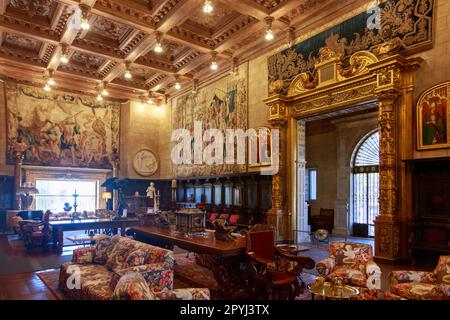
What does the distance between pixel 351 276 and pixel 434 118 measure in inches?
167

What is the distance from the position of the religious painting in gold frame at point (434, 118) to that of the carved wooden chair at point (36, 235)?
9477 millimetres

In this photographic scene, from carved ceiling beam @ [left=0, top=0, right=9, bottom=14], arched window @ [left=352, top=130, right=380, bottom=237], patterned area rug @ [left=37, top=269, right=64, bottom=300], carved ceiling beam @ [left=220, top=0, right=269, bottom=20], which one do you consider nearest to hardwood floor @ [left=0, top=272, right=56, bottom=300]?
patterned area rug @ [left=37, top=269, right=64, bottom=300]

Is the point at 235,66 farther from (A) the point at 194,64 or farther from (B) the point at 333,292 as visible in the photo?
(B) the point at 333,292

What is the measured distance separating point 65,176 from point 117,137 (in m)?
3.00

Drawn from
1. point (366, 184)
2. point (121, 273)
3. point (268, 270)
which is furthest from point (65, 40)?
point (366, 184)

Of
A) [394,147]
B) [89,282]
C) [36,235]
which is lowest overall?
[36,235]

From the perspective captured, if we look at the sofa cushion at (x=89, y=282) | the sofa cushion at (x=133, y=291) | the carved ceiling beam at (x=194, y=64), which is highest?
the carved ceiling beam at (x=194, y=64)

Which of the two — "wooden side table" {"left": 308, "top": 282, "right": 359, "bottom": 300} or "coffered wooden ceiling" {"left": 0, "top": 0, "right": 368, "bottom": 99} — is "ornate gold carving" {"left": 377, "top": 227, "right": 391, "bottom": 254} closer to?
"wooden side table" {"left": 308, "top": 282, "right": 359, "bottom": 300}

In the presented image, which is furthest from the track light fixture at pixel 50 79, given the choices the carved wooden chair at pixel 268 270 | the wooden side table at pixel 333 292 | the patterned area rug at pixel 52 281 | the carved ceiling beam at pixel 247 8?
the wooden side table at pixel 333 292

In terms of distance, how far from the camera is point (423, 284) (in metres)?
3.62

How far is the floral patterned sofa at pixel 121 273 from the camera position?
2.57 m

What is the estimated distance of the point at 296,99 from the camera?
9.15 m

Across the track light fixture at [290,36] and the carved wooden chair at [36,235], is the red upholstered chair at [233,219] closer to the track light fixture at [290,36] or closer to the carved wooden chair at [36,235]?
the carved wooden chair at [36,235]

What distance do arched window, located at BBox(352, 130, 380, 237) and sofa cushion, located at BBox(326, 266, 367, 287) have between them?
27.7 ft
